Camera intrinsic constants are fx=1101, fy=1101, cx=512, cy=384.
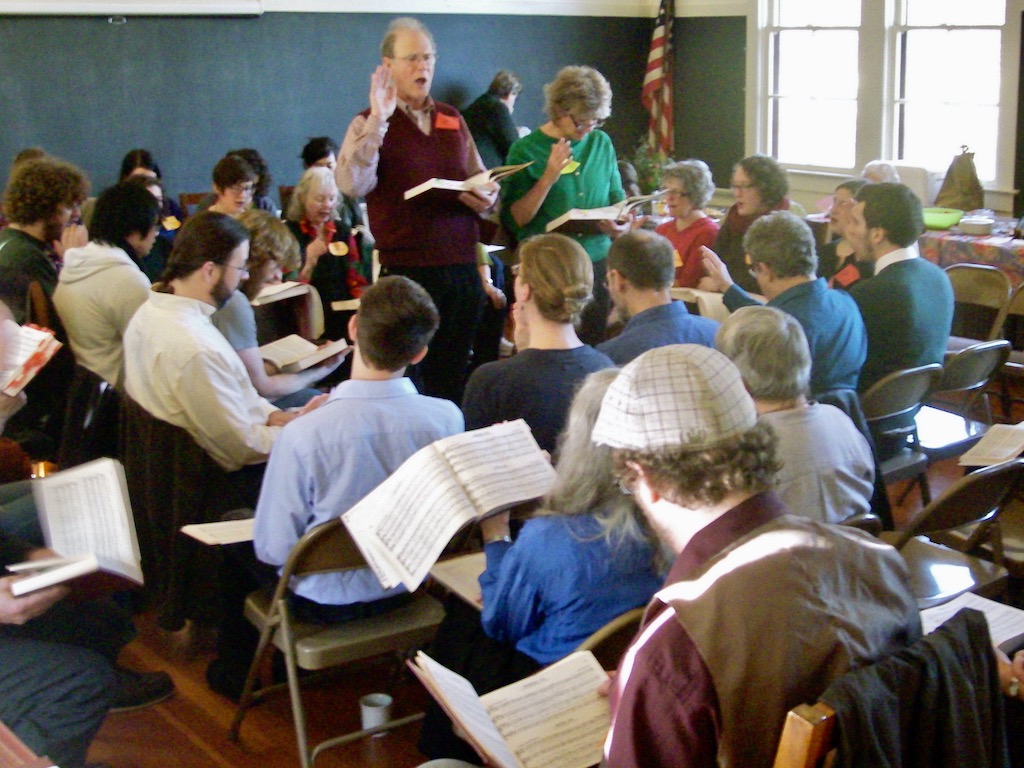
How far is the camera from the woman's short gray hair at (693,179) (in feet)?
16.0

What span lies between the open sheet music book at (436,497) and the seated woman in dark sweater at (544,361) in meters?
0.53

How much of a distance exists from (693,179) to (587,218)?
74 cm

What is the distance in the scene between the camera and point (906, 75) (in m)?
7.87

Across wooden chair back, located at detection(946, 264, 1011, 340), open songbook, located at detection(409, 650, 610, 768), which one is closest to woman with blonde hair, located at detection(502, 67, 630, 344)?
wooden chair back, located at detection(946, 264, 1011, 340)

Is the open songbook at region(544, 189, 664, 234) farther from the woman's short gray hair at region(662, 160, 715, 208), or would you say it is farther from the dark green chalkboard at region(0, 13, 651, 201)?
the dark green chalkboard at region(0, 13, 651, 201)

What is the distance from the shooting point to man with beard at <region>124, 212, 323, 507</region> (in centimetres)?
314

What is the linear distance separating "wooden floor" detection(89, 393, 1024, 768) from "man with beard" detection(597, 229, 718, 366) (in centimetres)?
124

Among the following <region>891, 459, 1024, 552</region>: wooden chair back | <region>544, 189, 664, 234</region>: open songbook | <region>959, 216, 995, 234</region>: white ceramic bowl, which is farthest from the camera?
<region>959, 216, 995, 234</region>: white ceramic bowl

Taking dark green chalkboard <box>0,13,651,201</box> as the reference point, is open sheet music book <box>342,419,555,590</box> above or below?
below

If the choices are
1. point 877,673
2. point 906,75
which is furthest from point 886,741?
point 906,75

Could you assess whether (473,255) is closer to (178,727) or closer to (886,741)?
(178,727)

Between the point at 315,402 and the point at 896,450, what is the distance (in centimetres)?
190

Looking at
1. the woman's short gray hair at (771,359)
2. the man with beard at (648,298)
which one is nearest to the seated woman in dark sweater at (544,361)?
the man with beard at (648,298)

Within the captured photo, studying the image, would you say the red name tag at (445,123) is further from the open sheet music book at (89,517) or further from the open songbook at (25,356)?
the open sheet music book at (89,517)
